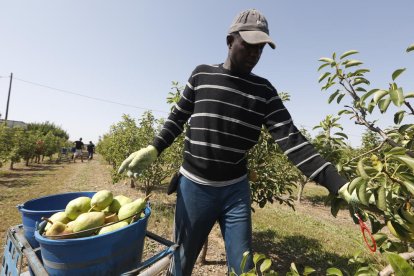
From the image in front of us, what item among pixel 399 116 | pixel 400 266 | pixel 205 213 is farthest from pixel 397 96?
pixel 205 213

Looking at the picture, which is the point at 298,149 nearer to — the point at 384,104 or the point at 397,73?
the point at 384,104

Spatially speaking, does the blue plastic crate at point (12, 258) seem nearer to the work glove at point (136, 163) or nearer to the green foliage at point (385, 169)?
the work glove at point (136, 163)

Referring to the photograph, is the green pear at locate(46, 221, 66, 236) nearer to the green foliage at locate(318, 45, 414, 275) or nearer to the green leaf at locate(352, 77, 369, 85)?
the green foliage at locate(318, 45, 414, 275)

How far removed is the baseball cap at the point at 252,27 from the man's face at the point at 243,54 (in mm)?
55

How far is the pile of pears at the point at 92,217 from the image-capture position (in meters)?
1.21

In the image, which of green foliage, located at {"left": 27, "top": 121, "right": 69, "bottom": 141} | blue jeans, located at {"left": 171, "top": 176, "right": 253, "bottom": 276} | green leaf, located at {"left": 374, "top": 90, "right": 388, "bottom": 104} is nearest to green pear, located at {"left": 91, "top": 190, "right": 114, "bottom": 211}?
blue jeans, located at {"left": 171, "top": 176, "right": 253, "bottom": 276}

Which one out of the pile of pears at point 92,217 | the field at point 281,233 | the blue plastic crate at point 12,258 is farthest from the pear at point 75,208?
the field at point 281,233

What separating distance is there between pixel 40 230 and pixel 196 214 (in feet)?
3.16

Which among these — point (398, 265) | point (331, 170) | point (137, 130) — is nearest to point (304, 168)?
point (331, 170)

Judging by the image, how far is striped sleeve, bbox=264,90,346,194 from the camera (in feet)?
4.78

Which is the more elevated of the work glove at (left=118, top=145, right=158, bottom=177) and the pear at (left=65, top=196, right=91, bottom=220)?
the work glove at (left=118, top=145, right=158, bottom=177)

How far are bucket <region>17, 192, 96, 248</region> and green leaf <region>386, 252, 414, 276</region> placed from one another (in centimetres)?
156

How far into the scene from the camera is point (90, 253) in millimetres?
1141

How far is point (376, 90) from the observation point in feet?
4.46
